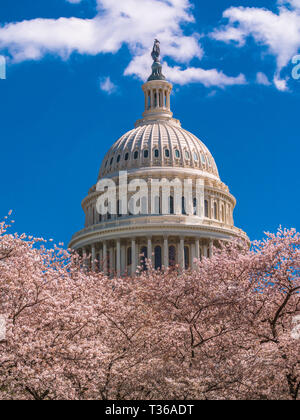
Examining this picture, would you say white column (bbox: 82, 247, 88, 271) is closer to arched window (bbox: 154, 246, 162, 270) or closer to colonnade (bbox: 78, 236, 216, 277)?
colonnade (bbox: 78, 236, 216, 277)

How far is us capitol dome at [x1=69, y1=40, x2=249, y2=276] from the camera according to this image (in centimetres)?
9569

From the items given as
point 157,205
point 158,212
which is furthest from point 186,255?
point 157,205

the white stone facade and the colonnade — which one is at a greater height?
the white stone facade

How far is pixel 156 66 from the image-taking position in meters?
124

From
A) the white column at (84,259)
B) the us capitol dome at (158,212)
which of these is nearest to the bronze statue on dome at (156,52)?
the us capitol dome at (158,212)

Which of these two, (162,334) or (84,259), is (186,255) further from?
(162,334)

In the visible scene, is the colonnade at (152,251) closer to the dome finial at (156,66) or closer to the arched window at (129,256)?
the arched window at (129,256)

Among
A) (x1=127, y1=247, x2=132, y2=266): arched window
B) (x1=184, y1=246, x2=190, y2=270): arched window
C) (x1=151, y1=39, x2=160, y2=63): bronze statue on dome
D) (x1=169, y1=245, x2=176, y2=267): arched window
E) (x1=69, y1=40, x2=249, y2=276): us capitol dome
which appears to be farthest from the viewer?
(x1=151, y1=39, x2=160, y2=63): bronze statue on dome

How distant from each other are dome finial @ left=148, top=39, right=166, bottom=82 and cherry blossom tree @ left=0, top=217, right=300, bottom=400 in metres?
89.8

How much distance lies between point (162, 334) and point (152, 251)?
209ft

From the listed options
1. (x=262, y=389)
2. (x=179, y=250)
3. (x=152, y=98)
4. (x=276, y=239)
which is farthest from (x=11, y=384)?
(x=152, y=98)

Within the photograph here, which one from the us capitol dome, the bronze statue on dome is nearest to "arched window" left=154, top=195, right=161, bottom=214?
the us capitol dome

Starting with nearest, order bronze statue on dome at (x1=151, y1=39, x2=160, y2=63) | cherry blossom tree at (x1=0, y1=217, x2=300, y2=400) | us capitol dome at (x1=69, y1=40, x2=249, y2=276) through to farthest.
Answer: cherry blossom tree at (x1=0, y1=217, x2=300, y2=400) < us capitol dome at (x1=69, y1=40, x2=249, y2=276) < bronze statue on dome at (x1=151, y1=39, x2=160, y2=63)
